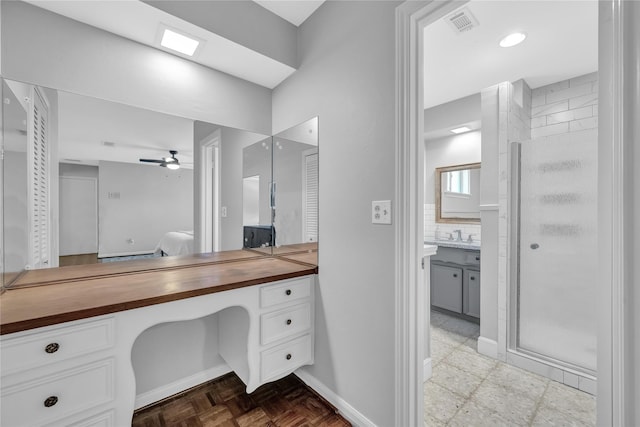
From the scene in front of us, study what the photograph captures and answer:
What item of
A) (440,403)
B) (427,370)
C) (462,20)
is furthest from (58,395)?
(462,20)

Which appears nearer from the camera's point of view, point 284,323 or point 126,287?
point 126,287

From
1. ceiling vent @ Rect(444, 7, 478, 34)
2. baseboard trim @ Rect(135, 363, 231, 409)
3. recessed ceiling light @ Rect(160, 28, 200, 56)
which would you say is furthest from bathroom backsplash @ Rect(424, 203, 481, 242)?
recessed ceiling light @ Rect(160, 28, 200, 56)

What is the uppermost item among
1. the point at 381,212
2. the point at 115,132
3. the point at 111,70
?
the point at 111,70

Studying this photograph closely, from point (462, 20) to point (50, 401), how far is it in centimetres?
273

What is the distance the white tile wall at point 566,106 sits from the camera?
2350 millimetres

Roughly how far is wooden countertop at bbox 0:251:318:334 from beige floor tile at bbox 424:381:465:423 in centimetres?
109

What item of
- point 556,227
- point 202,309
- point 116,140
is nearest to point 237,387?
point 202,309

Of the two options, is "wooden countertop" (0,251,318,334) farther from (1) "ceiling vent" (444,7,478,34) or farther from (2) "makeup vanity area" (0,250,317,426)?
(1) "ceiling vent" (444,7,478,34)

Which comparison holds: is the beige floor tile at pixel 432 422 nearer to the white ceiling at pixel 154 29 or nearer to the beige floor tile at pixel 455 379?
the beige floor tile at pixel 455 379

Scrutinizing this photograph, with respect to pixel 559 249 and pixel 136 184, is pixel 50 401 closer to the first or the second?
pixel 136 184

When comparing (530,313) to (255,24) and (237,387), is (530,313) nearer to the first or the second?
(237,387)

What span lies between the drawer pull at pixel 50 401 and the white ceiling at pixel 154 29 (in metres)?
1.69

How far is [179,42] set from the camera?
1.58m

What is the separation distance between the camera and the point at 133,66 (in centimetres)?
154
